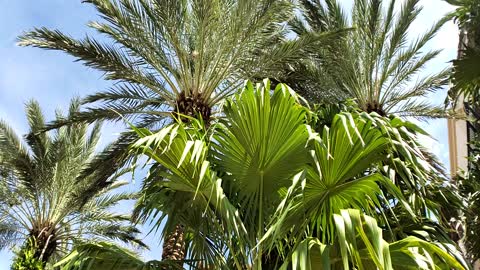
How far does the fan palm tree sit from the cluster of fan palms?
16mm

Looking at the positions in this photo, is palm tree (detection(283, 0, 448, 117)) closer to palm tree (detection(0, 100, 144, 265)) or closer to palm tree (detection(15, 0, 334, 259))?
palm tree (detection(15, 0, 334, 259))

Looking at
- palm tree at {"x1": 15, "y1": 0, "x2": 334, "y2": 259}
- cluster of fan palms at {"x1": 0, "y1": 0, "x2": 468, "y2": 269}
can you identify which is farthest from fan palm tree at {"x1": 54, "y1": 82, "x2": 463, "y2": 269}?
palm tree at {"x1": 15, "y1": 0, "x2": 334, "y2": 259}

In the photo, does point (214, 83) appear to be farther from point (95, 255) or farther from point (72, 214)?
point (72, 214)

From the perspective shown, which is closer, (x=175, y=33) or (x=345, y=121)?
(x=345, y=121)

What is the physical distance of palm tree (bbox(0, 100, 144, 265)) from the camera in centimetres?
1627

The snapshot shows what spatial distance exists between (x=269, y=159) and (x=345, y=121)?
0.83 m

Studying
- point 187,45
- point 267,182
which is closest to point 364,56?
point 187,45

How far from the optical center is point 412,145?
596cm

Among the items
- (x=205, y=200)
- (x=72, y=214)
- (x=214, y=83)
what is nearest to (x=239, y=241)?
(x=205, y=200)

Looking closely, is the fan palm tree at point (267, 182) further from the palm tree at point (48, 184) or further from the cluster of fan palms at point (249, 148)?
the palm tree at point (48, 184)

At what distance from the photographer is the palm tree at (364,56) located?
12.3 m

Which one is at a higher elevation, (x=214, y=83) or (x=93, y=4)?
(x=93, y=4)

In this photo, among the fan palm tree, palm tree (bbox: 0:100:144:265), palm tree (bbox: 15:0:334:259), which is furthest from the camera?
palm tree (bbox: 0:100:144:265)

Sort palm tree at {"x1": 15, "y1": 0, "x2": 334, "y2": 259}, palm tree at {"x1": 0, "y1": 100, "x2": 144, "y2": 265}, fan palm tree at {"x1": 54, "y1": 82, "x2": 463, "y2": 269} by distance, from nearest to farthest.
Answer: fan palm tree at {"x1": 54, "y1": 82, "x2": 463, "y2": 269}, palm tree at {"x1": 15, "y1": 0, "x2": 334, "y2": 259}, palm tree at {"x1": 0, "y1": 100, "x2": 144, "y2": 265}
